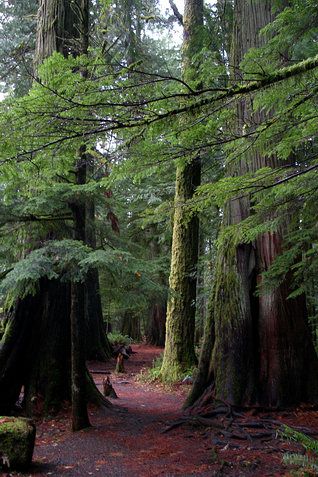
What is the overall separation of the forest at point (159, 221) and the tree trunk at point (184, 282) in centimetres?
53

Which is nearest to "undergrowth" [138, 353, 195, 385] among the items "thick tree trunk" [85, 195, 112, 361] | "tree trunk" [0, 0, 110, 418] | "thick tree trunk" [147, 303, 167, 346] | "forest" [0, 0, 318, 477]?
"forest" [0, 0, 318, 477]

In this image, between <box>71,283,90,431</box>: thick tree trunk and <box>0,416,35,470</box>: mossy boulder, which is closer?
<box>0,416,35,470</box>: mossy boulder

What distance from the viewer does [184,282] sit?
11.5 metres

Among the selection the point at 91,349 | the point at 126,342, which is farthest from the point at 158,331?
the point at 91,349

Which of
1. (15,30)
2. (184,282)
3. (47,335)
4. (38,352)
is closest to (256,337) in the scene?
(47,335)

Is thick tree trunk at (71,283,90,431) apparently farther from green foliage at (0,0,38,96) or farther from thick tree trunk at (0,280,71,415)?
green foliage at (0,0,38,96)

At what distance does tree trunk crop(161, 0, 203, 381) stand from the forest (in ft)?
1.73

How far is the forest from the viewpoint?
341 cm

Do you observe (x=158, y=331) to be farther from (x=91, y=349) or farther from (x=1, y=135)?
(x=1, y=135)

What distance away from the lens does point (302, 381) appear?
23.0ft

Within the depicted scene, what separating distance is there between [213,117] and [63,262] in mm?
Result: 3303

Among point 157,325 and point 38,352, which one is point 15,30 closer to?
point 38,352

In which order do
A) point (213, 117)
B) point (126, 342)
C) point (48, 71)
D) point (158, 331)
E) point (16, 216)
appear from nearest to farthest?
point (48, 71), point (213, 117), point (16, 216), point (126, 342), point (158, 331)

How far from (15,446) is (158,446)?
201 centimetres
